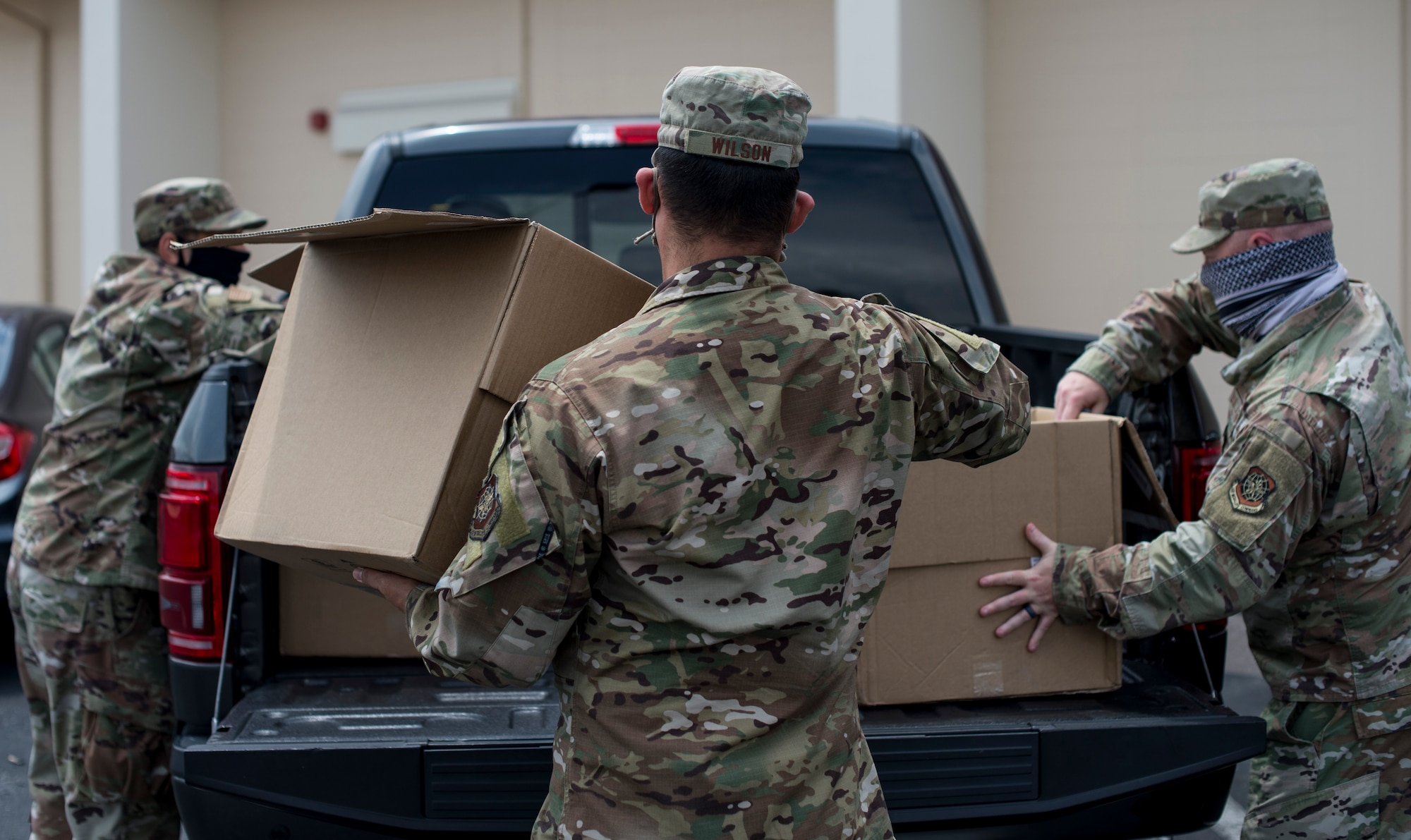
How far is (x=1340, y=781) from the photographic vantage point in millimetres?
2352

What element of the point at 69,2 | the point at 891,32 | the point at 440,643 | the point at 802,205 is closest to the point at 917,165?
the point at 802,205

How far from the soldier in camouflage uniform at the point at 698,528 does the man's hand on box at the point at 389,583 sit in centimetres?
8

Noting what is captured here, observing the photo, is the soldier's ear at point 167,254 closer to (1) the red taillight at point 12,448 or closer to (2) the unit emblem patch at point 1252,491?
(1) the red taillight at point 12,448

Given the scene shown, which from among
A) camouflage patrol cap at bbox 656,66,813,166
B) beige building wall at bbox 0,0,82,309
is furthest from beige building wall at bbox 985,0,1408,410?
beige building wall at bbox 0,0,82,309

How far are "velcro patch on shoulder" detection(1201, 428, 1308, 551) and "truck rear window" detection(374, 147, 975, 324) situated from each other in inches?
46.3

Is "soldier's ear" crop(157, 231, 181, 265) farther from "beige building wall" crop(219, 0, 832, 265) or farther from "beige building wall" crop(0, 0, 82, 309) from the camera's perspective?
"beige building wall" crop(0, 0, 82, 309)

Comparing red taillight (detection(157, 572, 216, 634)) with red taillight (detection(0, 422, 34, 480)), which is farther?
red taillight (detection(0, 422, 34, 480))

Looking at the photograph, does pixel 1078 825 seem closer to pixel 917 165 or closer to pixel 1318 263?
pixel 1318 263

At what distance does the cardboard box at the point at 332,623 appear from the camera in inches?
99.2

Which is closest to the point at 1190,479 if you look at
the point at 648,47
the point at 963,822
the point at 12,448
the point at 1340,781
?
the point at 1340,781

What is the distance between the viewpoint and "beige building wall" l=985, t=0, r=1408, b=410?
7.26 m

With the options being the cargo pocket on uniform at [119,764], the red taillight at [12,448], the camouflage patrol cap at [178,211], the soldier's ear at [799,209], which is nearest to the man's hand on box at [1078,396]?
the soldier's ear at [799,209]

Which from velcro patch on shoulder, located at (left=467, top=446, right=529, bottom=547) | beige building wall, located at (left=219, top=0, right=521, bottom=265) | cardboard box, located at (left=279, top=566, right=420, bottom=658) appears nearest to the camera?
velcro patch on shoulder, located at (left=467, top=446, right=529, bottom=547)

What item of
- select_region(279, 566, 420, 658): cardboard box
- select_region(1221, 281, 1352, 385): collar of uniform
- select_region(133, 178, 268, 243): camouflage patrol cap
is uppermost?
select_region(133, 178, 268, 243): camouflage patrol cap
